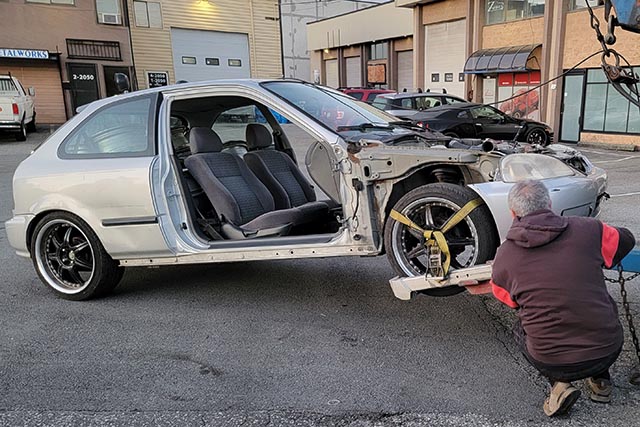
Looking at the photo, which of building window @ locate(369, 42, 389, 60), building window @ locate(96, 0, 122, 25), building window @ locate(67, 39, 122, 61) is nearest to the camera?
building window @ locate(67, 39, 122, 61)

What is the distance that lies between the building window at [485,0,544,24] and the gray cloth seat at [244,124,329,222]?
17.9m

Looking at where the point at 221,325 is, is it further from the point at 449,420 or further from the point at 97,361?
the point at 449,420

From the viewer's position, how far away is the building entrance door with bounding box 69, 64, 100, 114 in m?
26.5

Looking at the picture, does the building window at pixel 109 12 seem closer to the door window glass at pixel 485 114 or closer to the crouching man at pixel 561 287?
the door window glass at pixel 485 114

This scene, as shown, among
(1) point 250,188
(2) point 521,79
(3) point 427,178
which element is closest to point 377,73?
(2) point 521,79

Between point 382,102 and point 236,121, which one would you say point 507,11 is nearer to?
point 382,102

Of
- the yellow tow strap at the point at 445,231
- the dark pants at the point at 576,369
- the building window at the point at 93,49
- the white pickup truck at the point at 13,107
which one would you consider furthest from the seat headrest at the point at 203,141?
the building window at the point at 93,49

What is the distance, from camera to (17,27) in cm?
2495

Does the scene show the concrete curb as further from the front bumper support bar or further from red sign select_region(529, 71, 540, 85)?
the front bumper support bar

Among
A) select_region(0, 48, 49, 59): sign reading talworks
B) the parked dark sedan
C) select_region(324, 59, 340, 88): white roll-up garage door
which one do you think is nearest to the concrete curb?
the parked dark sedan

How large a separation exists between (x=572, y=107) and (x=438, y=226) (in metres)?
17.3

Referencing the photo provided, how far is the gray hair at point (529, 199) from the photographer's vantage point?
2.72 metres

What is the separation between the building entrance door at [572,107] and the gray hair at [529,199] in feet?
57.8

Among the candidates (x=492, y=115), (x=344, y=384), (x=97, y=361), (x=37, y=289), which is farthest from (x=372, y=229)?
(x=492, y=115)
